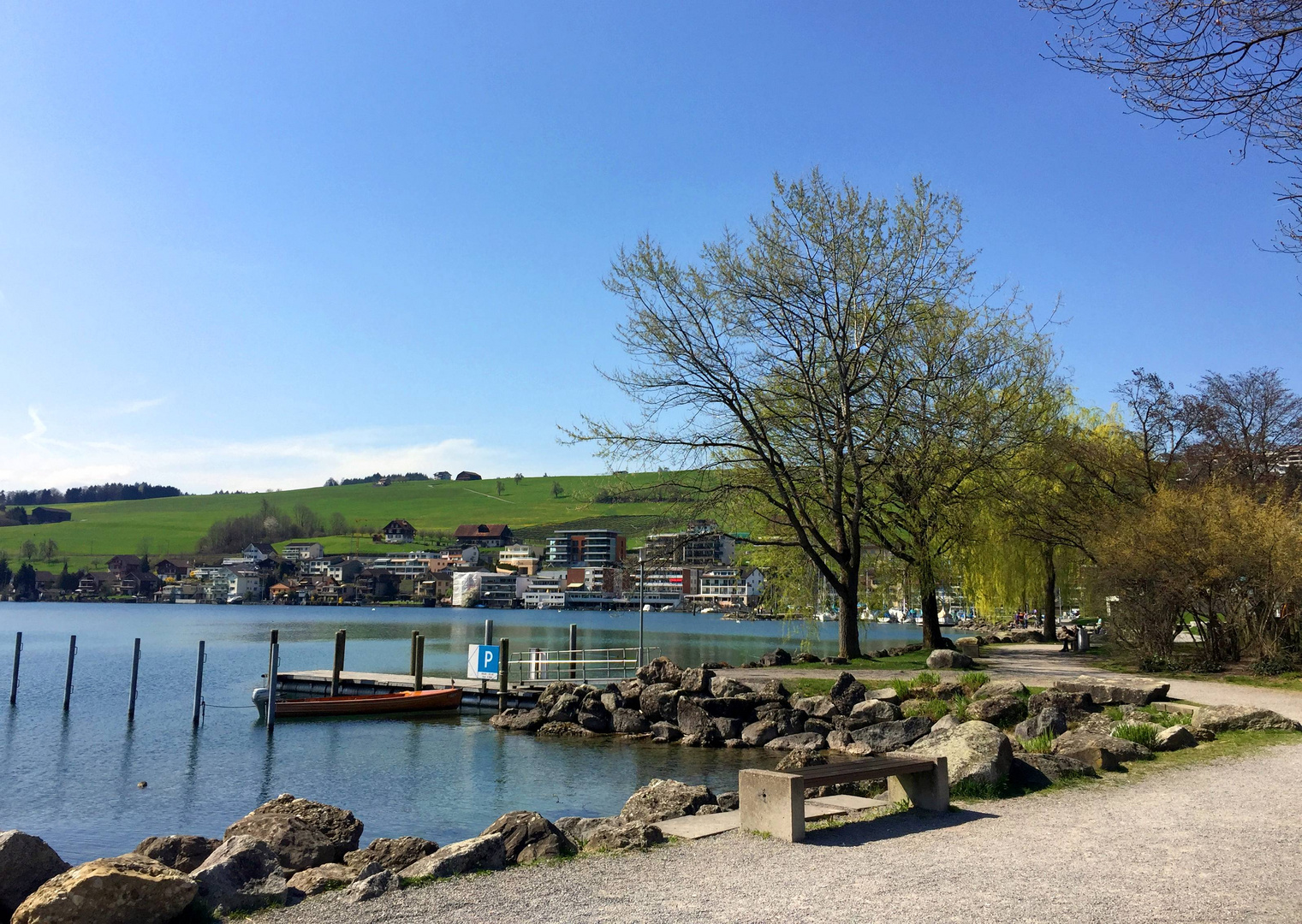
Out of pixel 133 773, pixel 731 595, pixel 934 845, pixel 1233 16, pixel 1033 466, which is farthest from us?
pixel 731 595

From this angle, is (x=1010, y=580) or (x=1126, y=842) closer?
(x=1126, y=842)

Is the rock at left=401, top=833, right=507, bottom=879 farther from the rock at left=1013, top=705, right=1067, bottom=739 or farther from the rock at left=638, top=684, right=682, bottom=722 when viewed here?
the rock at left=638, top=684, right=682, bottom=722

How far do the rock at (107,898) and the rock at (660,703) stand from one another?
60.2 feet

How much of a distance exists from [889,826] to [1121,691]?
454 inches

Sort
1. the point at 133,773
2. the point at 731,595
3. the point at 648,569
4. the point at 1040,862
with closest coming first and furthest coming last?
the point at 1040,862 < the point at 133,773 < the point at 648,569 < the point at 731,595

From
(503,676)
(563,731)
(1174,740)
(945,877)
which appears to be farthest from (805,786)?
(503,676)

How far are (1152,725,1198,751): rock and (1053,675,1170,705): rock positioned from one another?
4.27 metres

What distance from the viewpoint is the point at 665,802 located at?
12641mm

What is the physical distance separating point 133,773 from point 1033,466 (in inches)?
1096

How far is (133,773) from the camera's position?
21984 mm

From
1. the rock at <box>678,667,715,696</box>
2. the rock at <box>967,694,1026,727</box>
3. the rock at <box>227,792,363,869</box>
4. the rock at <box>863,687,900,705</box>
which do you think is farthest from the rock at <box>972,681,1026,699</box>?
the rock at <box>227,792,363,869</box>

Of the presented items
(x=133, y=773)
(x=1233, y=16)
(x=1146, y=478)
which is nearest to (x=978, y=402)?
(x=1146, y=478)

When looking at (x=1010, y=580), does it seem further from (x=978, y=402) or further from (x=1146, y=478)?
(x=978, y=402)

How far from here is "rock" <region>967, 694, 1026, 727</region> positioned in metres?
18.2
